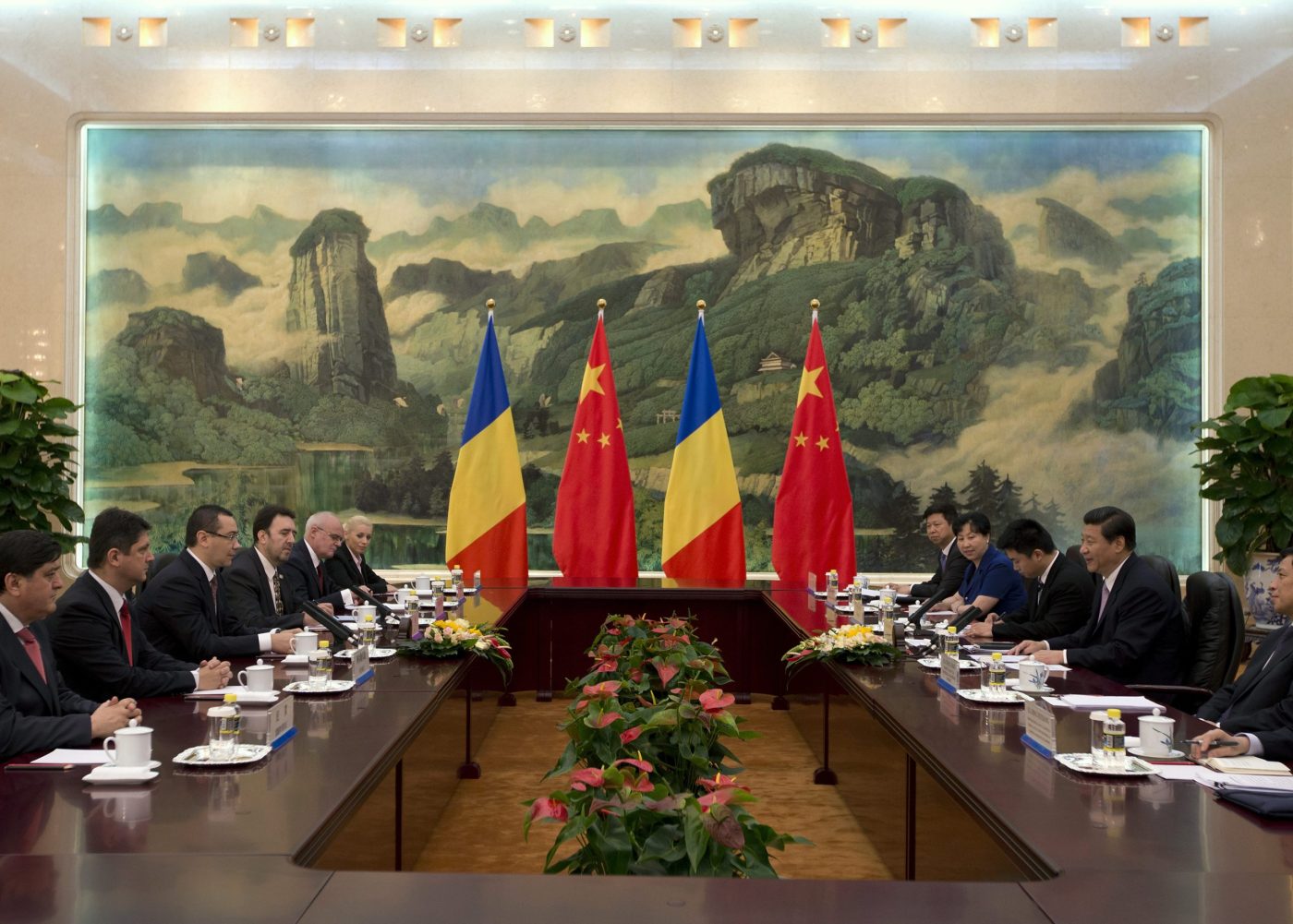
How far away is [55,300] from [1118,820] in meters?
8.41

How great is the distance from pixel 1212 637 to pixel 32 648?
3.80 meters

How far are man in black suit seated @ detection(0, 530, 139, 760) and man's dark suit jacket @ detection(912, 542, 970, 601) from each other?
13.8 ft

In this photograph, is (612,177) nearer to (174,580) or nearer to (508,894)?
(174,580)

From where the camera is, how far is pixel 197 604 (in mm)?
4422

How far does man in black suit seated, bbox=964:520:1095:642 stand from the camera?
17.4 ft

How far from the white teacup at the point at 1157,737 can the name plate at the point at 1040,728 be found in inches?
7.8

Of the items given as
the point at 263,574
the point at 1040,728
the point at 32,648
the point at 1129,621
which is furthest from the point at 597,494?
the point at 1040,728

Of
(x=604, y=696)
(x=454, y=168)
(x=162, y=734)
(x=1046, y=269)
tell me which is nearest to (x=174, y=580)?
(x=162, y=734)

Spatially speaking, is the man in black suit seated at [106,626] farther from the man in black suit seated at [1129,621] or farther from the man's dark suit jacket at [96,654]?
the man in black suit seated at [1129,621]

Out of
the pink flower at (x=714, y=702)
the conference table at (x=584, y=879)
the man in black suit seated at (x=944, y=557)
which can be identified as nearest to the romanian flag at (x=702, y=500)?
the man in black suit seated at (x=944, y=557)

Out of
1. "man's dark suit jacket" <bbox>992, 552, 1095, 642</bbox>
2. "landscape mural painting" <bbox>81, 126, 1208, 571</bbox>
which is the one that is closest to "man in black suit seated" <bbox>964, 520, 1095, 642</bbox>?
"man's dark suit jacket" <bbox>992, 552, 1095, 642</bbox>

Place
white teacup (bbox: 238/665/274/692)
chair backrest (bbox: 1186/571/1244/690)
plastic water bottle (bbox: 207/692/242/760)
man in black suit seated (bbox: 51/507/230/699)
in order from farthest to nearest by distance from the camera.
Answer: chair backrest (bbox: 1186/571/1244/690)
man in black suit seated (bbox: 51/507/230/699)
white teacup (bbox: 238/665/274/692)
plastic water bottle (bbox: 207/692/242/760)

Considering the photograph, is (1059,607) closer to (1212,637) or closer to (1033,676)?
(1212,637)

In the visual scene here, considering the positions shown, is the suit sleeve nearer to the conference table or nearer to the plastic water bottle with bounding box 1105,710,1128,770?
the conference table
